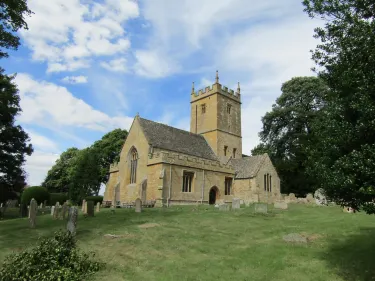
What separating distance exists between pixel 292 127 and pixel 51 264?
1581 inches

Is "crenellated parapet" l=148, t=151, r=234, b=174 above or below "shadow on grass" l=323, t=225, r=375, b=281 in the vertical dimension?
above

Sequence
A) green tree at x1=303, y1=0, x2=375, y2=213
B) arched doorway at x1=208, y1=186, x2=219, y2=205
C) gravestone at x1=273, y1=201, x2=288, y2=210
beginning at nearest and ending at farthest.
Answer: green tree at x1=303, y1=0, x2=375, y2=213 < gravestone at x1=273, y1=201, x2=288, y2=210 < arched doorway at x1=208, y1=186, x2=219, y2=205

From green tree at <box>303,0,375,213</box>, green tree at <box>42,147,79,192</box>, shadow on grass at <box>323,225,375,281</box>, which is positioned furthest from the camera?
green tree at <box>42,147,79,192</box>

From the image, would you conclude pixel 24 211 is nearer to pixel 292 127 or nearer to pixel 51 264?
pixel 51 264

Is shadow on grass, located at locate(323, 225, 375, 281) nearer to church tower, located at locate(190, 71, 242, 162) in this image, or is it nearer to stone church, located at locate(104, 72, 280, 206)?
stone church, located at locate(104, 72, 280, 206)

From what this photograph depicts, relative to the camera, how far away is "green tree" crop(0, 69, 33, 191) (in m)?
30.7

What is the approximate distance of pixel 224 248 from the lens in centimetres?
1201

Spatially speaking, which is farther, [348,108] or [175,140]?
[175,140]

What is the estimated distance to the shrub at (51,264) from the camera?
8.48 m

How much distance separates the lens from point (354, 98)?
7859 millimetres

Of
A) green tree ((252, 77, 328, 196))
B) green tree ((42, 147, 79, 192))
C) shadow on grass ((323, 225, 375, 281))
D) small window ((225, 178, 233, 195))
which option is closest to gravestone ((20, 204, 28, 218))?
small window ((225, 178, 233, 195))

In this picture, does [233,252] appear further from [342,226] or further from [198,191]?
[198,191]

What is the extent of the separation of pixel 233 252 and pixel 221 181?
74.1 feet

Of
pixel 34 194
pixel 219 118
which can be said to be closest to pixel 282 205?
pixel 219 118
